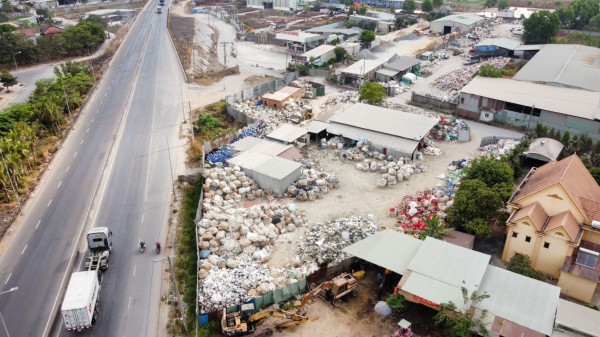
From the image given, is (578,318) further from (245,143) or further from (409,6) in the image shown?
(409,6)

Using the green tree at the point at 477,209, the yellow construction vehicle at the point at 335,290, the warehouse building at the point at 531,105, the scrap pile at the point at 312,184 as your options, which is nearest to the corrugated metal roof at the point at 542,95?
the warehouse building at the point at 531,105

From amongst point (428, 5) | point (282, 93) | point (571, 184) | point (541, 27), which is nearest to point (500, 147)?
point (571, 184)

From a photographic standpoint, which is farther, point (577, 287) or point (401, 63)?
point (401, 63)

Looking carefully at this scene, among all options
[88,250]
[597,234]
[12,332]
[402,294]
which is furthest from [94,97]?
[597,234]

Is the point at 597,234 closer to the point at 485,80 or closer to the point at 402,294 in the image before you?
the point at 402,294

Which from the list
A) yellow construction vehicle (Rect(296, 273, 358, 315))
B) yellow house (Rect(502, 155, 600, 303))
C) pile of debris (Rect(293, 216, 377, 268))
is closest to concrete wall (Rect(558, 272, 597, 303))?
yellow house (Rect(502, 155, 600, 303))
